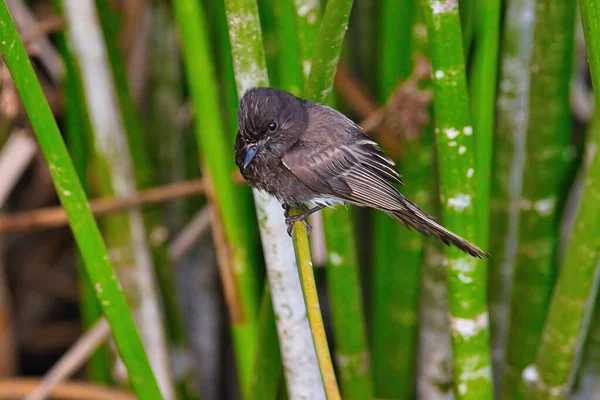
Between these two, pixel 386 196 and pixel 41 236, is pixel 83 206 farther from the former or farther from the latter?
pixel 41 236

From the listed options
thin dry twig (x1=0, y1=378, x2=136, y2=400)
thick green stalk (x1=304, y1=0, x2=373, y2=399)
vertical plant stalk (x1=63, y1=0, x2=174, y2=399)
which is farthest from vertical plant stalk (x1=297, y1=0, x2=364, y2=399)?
A: thin dry twig (x1=0, y1=378, x2=136, y2=400)

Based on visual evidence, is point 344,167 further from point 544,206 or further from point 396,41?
point 544,206

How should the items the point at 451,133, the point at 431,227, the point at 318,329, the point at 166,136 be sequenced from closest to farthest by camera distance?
the point at 318,329
the point at 451,133
the point at 431,227
the point at 166,136

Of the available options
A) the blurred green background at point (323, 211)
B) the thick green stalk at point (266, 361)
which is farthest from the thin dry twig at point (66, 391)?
the thick green stalk at point (266, 361)

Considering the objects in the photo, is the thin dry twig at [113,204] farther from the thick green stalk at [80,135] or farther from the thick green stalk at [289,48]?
the thick green stalk at [289,48]

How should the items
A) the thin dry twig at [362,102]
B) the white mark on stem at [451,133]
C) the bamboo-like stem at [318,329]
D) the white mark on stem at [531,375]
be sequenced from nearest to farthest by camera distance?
the bamboo-like stem at [318,329] < the white mark on stem at [451,133] < the white mark on stem at [531,375] < the thin dry twig at [362,102]

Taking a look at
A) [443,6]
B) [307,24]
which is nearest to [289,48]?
[307,24]
